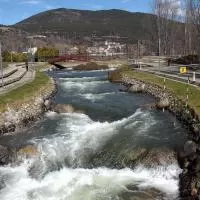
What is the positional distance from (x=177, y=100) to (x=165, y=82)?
1199cm

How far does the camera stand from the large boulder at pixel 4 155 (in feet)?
84.9

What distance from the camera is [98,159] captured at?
25906 millimetres

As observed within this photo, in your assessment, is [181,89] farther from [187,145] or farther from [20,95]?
[187,145]

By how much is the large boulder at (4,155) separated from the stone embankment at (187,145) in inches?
407

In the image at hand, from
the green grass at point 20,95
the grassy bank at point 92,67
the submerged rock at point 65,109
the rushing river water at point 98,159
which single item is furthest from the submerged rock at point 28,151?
the grassy bank at point 92,67

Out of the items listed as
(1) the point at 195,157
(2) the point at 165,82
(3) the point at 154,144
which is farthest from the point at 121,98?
(1) the point at 195,157

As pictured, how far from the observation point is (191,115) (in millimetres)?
32094

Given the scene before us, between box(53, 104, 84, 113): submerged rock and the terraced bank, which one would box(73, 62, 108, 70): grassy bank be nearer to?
the terraced bank

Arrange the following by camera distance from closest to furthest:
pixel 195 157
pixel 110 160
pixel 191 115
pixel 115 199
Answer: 1. pixel 115 199
2. pixel 195 157
3. pixel 110 160
4. pixel 191 115

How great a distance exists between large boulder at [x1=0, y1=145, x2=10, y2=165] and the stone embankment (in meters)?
10.3

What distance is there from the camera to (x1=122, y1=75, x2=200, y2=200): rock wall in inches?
807

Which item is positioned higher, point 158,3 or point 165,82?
point 158,3

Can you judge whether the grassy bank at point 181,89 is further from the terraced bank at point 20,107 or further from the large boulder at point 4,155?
the large boulder at point 4,155

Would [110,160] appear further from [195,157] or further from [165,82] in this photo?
[165,82]
